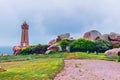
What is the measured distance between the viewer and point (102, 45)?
61281 mm

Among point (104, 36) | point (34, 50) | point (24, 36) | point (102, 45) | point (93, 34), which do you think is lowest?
point (34, 50)

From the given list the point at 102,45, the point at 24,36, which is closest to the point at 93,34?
the point at 102,45

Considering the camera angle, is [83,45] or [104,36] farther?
[104,36]

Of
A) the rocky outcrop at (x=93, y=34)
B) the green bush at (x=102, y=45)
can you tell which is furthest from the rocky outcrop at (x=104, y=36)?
the green bush at (x=102, y=45)

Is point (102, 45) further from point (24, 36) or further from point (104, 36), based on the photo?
point (24, 36)

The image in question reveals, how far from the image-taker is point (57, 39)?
2857 inches

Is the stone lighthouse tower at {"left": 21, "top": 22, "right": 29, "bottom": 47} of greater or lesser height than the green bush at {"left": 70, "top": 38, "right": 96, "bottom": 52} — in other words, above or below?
above

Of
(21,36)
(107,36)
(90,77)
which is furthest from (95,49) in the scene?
(90,77)

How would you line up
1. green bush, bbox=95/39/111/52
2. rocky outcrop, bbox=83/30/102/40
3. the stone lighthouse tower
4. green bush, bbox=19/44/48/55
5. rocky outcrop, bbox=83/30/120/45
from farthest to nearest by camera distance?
A: 1. the stone lighthouse tower
2. rocky outcrop, bbox=83/30/102/40
3. rocky outcrop, bbox=83/30/120/45
4. green bush, bbox=19/44/48/55
5. green bush, bbox=95/39/111/52

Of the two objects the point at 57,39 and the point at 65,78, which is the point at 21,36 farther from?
the point at 65,78

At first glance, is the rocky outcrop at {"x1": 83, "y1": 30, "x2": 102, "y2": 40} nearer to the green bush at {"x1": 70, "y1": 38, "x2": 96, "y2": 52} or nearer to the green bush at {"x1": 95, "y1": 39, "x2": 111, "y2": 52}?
the green bush at {"x1": 95, "y1": 39, "x2": 111, "y2": 52}

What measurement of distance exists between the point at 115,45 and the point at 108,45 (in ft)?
4.80

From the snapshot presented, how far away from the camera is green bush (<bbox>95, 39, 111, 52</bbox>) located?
6124 centimetres

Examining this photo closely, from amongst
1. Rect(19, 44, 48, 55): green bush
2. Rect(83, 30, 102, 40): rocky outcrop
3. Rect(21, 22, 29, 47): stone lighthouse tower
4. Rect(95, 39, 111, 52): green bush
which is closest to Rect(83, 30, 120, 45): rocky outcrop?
Rect(83, 30, 102, 40): rocky outcrop
